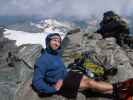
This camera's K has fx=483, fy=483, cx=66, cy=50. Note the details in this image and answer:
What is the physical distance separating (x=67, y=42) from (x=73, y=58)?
343cm

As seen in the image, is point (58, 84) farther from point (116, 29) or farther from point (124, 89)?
point (116, 29)

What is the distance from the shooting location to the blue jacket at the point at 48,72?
61.7 feet

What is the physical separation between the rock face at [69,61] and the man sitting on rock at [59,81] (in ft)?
1.45

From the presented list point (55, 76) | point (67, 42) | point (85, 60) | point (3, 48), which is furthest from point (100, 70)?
point (3, 48)

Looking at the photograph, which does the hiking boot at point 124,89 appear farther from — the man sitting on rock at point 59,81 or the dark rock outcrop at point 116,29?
the dark rock outcrop at point 116,29

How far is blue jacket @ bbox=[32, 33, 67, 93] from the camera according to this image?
61.7 ft

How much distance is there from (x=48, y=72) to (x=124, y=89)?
121 inches

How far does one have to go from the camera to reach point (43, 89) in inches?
738

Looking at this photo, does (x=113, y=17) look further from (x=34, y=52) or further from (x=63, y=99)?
(x=63, y=99)

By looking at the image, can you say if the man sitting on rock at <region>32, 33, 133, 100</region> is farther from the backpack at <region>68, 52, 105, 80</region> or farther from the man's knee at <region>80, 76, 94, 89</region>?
the backpack at <region>68, 52, 105, 80</region>

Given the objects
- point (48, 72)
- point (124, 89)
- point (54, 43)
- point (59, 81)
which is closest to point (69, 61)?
point (54, 43)

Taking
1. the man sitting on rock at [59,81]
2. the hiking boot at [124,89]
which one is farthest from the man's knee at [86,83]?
the hiking boot at [124,89]

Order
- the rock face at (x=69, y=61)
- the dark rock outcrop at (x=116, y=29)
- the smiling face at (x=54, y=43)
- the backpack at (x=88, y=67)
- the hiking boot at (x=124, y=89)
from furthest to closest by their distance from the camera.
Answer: the dark rock outcrop at (x=116, y=29)
the backpack at (x=88, y=67)
the rock face at (x=69, y=61)
the smiling face at (x=54, y=43)
the hiking boot at (x=124, y=89)

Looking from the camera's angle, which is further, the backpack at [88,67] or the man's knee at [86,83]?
the backpack at [88,67]
